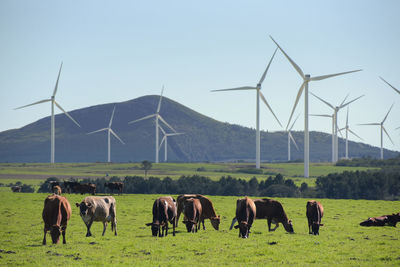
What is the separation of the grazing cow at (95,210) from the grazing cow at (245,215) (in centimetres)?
608

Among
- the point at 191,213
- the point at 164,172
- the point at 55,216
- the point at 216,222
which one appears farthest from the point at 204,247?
the point at 164,172

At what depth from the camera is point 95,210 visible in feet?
82.2

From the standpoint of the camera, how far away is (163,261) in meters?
18.9

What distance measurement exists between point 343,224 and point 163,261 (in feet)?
54.4

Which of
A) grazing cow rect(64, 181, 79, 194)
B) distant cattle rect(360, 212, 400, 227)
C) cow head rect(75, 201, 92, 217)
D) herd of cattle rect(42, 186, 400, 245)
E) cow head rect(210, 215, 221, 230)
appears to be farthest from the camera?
grazing cow rect(64, 181, 79, 194)

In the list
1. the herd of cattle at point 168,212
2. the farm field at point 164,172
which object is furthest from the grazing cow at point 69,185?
the farm field at point 164,172

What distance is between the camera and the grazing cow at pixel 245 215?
82.6 feet

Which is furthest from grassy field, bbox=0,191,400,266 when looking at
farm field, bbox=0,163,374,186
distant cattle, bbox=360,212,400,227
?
farm field, bbox=0,163,374,186

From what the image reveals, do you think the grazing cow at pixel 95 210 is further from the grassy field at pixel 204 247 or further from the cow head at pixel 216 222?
the cow head at pixel 216 222

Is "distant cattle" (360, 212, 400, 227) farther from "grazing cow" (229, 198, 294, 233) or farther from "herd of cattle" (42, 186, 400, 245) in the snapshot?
"grazing cow" (229, 198, 294, 233)

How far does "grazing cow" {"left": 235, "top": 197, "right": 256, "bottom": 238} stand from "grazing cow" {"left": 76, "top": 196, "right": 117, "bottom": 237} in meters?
6.08

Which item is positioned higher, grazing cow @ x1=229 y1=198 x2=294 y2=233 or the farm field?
the farm field

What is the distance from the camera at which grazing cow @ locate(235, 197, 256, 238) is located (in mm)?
25188

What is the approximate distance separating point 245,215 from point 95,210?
6.94 m
